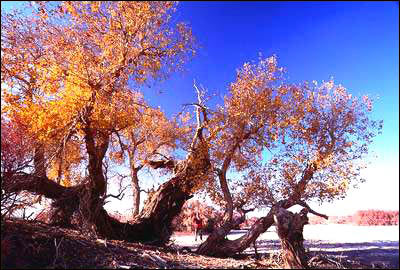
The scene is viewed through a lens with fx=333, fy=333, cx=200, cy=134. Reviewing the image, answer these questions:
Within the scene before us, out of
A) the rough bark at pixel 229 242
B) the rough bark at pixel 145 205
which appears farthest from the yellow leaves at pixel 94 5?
the rough bark at pixel 229 242

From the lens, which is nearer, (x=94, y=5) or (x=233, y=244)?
(x=94, y=5)

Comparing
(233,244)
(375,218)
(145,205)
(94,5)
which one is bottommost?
(233,244)

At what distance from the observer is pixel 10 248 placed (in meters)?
7.71

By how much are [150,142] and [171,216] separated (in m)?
8.29

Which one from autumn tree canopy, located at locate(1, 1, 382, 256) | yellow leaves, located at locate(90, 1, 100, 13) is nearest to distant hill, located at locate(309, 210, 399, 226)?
autumn tree canopy, located at locate(1, 1, 382, 256)

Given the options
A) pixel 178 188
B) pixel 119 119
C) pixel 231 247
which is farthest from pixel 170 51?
pixel 231 247

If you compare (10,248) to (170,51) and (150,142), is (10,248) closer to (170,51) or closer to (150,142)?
(170,51)

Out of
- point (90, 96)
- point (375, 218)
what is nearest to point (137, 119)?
point (90, 96)

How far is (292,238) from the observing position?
31.1 ft

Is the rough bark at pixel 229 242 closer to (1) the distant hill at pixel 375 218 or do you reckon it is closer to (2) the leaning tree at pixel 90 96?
(2) the leaning tree at pixel 90 96

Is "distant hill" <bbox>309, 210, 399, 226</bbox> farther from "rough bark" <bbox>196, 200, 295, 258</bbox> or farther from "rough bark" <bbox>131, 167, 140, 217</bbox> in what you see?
"rough bark" <bbox>131, 167, 140, 217</bbox>

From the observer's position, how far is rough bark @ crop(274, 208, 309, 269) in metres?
9.06

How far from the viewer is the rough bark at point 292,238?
29.7 feet

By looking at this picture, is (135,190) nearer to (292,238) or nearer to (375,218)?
(292,238)
